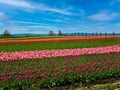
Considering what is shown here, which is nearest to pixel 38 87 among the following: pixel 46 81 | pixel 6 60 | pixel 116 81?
pixel 46 81

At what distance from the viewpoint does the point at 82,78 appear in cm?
960

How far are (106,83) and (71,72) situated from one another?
4.56 ft

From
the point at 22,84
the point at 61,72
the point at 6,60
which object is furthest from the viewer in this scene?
the point at 6,60

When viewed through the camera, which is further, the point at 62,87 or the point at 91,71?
the point at 91,71

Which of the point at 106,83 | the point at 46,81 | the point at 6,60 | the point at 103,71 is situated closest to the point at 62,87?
the point at 46,81

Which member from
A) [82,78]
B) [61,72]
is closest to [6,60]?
[61,72]

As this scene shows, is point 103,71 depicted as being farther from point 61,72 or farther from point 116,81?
point 61,72

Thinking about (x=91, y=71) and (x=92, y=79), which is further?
(x=91, y=71)

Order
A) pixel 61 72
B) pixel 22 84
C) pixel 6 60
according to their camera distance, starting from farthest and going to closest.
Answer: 1. pixel 6 60
2. pixel 61 72
3. pixel 22 84

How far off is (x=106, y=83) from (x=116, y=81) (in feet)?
1.95

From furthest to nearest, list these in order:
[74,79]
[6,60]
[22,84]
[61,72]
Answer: [6,60], [61,72], [74,79], [22,84]

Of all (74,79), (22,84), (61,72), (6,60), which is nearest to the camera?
(22,84)

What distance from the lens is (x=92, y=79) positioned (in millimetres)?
9633

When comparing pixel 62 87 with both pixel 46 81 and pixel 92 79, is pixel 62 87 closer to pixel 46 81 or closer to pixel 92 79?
pixel 46 81
